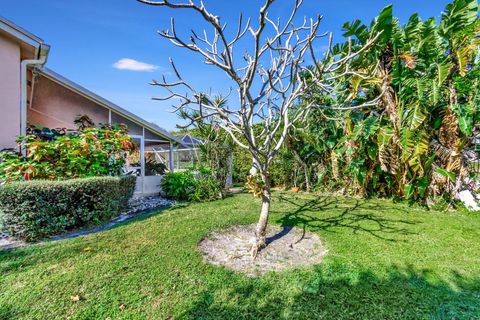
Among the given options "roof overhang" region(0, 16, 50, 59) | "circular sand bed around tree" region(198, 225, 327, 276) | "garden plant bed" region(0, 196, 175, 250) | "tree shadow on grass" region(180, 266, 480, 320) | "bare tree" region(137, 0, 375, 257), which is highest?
"roof overhang" region(0, 16, 50, 59)

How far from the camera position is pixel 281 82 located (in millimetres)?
5383

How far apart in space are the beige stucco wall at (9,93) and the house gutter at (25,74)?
87mm

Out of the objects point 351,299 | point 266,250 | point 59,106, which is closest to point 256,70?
point 266,250

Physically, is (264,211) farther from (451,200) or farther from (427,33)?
(427,33)

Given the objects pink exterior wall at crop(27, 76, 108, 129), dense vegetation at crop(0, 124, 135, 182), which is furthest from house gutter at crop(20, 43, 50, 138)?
pink exterior wall at crop(27, 76, 108, 129)

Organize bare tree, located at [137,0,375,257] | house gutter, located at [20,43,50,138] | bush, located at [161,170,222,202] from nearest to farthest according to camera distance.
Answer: bare tree, located at [137,0,375,257] < house gutter, located at [20,43,50,138] < bush, located at [161,170,222,202]

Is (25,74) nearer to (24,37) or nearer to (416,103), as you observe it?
(24,37)

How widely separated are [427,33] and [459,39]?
79 cm

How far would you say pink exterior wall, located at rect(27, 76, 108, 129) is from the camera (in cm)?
915

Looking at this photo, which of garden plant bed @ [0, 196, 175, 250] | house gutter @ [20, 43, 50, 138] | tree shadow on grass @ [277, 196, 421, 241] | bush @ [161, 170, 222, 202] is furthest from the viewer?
bush @ [161, 170, 222, 202]

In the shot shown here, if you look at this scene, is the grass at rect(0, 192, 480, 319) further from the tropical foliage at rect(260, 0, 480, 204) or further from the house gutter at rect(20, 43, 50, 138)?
the house gutter at rect(20, 43, 50, 138)

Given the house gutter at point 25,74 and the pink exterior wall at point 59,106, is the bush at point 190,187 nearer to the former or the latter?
the pink exterior wall at point 59,106

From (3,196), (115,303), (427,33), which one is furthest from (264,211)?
(427,33)

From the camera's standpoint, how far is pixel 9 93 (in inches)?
282
